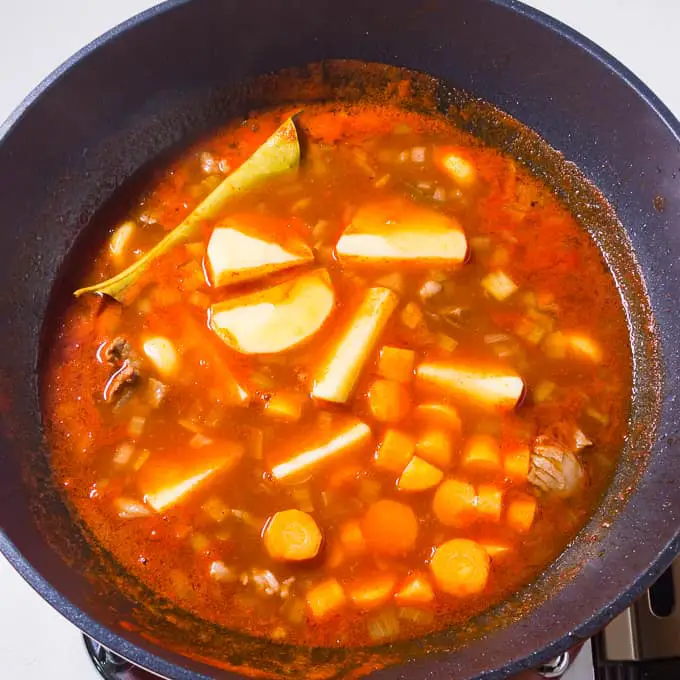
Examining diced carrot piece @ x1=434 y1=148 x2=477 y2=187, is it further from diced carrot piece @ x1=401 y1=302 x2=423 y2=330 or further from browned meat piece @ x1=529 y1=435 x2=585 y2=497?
browned meat piece @ x1=529 y1=435 x2=585 y2=497

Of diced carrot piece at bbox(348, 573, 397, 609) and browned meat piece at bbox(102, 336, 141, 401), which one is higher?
browned meat piece at bbox(102, 336, 141, 401)

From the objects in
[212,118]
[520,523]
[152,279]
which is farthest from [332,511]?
[212,118]

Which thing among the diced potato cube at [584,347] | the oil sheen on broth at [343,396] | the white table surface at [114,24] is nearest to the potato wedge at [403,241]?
the oil sheen on broth at [343,396]

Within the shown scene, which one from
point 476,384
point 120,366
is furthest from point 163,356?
point 476,384

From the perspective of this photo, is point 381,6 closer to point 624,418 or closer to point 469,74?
point 469,74

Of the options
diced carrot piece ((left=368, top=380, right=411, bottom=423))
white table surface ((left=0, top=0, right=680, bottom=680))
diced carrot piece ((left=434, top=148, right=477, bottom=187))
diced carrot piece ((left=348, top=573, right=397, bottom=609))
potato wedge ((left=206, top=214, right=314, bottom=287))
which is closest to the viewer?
diced carrot piece ((left=348, top=573, right=397, bottom=609))

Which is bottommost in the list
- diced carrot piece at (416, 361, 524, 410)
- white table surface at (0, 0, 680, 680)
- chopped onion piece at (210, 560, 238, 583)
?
chopped onion piece at (210, 560, 238, 583)

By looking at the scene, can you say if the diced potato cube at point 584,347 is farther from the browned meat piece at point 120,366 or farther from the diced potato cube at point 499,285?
the browned meat piece at point 120,366

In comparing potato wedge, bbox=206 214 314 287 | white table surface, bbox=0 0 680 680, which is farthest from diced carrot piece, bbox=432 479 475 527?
white table surface, bbox=0 0 680 680
